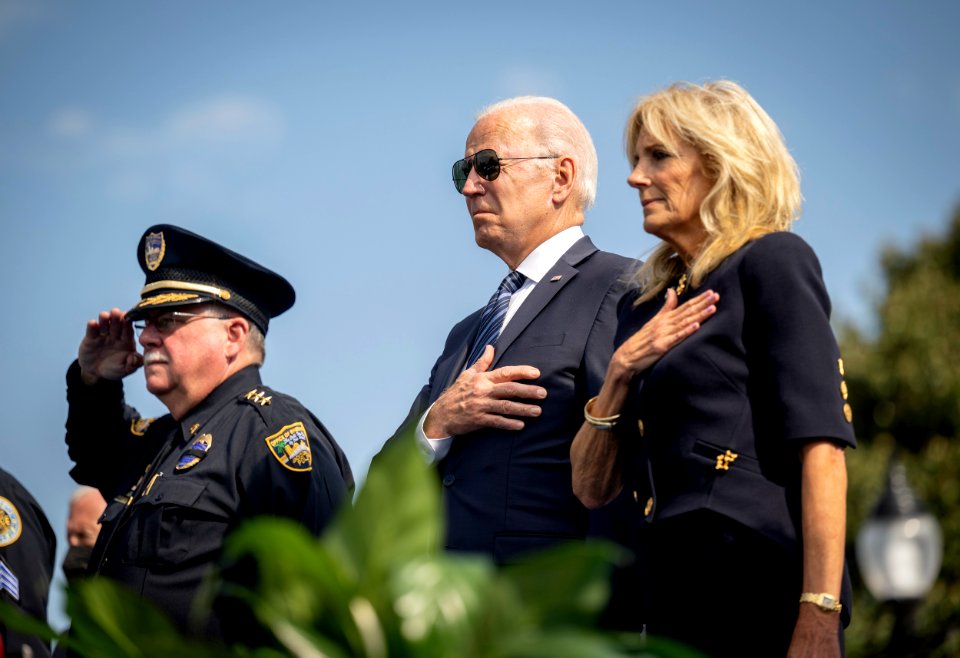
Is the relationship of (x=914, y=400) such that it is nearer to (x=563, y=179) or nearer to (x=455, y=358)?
(x=563, y=179)

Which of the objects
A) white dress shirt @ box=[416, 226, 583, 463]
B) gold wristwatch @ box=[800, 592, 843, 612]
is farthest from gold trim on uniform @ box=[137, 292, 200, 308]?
gold wristwatch @ box=[800, 592, 843, 612]

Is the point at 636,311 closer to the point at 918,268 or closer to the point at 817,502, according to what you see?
the point at 817,502

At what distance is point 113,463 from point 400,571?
478cm

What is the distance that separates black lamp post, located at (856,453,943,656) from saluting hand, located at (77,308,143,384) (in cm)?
312

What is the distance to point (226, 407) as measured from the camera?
5.11m

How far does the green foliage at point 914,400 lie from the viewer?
73.5ft

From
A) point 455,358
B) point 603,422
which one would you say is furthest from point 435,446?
point 603,422

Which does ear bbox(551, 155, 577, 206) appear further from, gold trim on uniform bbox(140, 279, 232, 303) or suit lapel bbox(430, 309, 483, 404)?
gold trim on uniform bbox(140, 279, 232, 303)

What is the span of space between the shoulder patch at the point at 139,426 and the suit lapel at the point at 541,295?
78.3 inches

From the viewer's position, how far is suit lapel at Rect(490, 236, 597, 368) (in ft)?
14.3

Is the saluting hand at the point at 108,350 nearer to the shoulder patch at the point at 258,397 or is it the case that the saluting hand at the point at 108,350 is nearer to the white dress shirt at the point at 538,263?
the shoulder patch at the point at 258,397

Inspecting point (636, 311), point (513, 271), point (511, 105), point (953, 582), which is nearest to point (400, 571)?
point (636, 311)

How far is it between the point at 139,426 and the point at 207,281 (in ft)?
2.37

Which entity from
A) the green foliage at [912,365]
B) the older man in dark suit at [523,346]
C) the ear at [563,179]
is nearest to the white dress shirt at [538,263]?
the older man in dark suit at [523,346]
